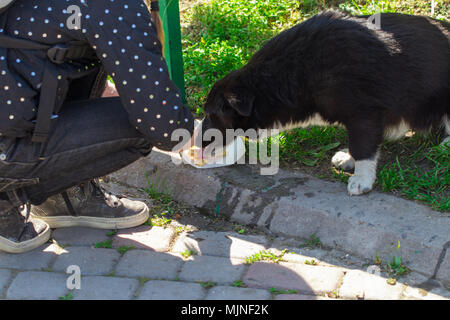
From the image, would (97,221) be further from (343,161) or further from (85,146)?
(343,161)

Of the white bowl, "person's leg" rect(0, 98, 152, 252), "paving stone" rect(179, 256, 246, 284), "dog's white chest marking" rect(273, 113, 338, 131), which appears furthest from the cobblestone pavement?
"dog's white chest marking" rect(273, 113, 338, 131)

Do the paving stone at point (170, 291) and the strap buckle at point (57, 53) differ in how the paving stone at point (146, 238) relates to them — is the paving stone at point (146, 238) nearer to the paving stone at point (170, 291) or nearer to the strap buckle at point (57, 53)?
the paving stone at point (170, 291)

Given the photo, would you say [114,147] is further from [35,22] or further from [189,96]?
[189,96]

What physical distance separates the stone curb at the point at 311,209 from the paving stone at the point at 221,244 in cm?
19

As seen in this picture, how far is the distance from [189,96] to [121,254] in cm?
192

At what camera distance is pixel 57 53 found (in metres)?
2.73

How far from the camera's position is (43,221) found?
3.38 m

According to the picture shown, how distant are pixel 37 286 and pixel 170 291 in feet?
2.25

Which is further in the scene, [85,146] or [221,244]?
[221,244]

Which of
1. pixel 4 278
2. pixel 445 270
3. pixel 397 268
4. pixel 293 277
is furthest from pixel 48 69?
pixel 445 270

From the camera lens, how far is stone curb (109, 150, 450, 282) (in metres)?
2.93

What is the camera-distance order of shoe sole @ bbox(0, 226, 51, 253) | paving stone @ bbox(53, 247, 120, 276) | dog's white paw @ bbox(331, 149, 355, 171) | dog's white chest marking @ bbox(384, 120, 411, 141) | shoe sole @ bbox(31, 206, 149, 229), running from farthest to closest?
dog's white paw @ bbox(331, 149, 355, 171) < dog's white chest marking @ bbox(384, 120, 411, 141) < shoe sole @ bbox(31, 206, 149, 229) < shoe sole @ bbox(0, 226, 51, 253) < paving stone @ bbox(53, 247, 120, 276)

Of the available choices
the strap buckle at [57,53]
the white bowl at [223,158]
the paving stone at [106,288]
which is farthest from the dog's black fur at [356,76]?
the paving stone at [106,288]

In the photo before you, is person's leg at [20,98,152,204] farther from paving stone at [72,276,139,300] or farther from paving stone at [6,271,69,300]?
paving stone at [72,276,139,300]
